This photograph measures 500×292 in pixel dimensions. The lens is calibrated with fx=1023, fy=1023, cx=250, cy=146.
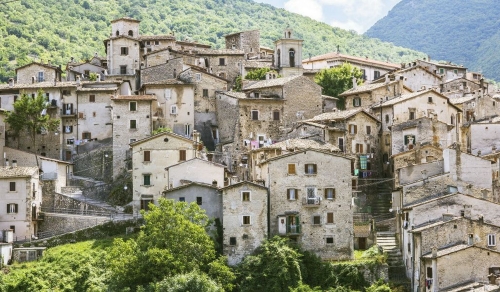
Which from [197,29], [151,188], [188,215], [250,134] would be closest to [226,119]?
[250,134]

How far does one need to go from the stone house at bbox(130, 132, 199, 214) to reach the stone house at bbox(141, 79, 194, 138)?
12.5 meters

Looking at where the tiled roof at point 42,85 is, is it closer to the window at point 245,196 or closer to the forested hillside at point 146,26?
the window at point 245,196

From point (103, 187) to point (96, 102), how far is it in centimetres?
1083

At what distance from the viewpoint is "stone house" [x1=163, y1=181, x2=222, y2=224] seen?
65.2 meters

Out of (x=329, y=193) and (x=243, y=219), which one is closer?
(x=243, y=219)

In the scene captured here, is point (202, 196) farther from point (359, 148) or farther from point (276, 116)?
point (276, 116)

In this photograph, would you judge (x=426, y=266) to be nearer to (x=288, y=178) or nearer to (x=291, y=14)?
(x=288, y=178)

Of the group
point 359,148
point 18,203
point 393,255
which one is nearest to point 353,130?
point 359,148

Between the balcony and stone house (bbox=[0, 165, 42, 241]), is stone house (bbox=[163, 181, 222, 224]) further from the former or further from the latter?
stone house (bbox=[0, 165, 42, 241])

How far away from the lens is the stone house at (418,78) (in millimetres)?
94081

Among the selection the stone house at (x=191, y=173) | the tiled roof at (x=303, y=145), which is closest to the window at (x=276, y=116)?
the tiled roof at (x=303, y=145)

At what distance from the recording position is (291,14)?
606 ft

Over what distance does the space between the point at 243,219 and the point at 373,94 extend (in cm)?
2630

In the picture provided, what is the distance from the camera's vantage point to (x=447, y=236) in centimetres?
5916
